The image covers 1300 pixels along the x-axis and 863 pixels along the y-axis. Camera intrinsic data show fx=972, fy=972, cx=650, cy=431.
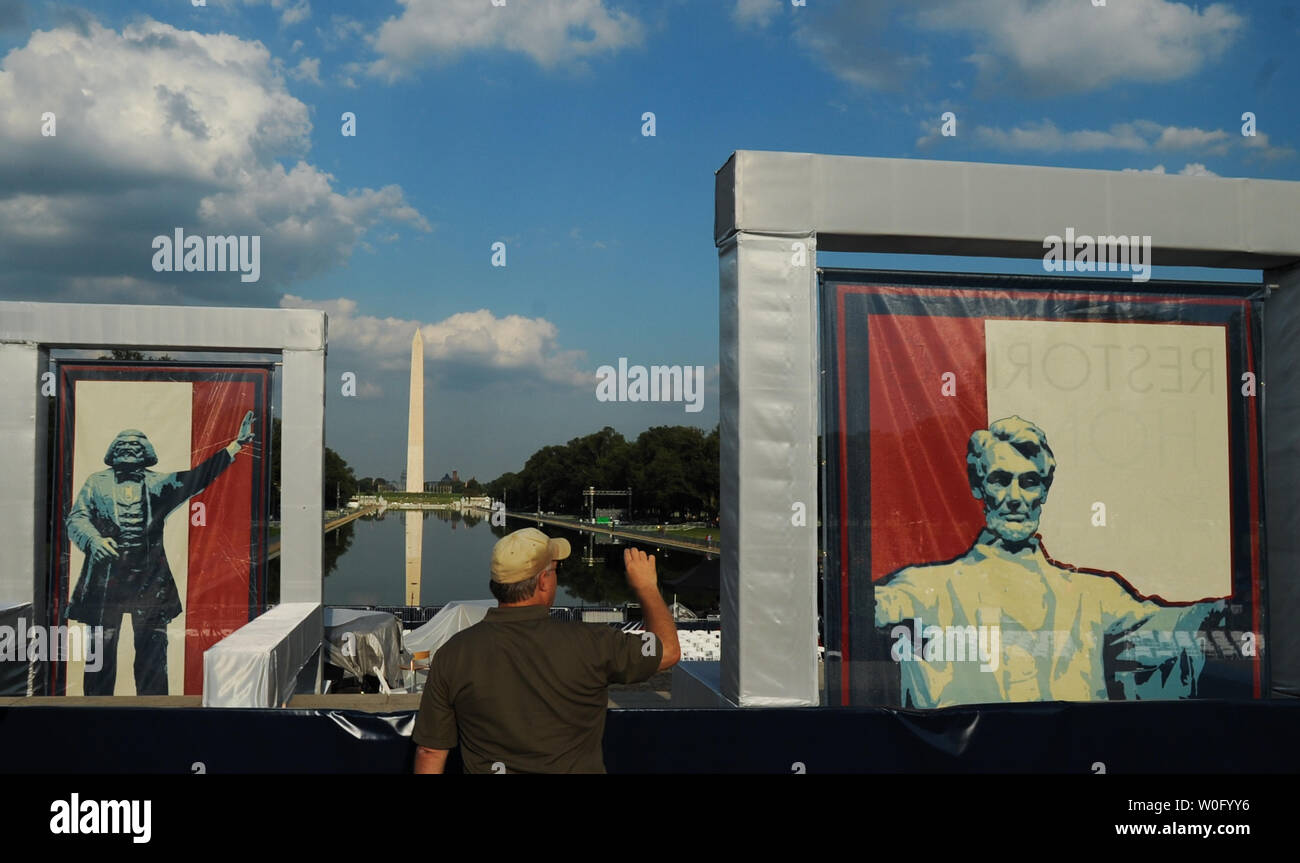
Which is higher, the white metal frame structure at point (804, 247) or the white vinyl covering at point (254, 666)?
the white metal frame structure at point (804, 247)

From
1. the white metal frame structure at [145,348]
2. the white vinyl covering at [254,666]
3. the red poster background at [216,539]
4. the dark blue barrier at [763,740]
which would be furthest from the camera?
the red poster background at [216,539]

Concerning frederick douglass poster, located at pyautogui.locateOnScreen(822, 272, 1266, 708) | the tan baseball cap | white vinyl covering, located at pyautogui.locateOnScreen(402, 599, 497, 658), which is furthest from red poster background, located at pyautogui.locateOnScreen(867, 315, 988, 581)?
white vinyl covering, located at pyautogui.locateOnScreen(402, 599, 497, 658)

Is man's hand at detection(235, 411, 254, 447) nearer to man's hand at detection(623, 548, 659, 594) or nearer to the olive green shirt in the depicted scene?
the olive green shirt

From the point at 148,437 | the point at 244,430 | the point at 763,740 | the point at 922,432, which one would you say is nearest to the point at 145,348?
the point at 148,437

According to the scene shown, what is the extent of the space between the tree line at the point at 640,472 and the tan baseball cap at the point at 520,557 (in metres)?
88.7

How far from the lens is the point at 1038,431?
8141mm

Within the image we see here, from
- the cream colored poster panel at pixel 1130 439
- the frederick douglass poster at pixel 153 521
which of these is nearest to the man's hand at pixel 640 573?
the cream colored poster panel at pixel 1130 439

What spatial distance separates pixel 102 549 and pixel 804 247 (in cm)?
1065

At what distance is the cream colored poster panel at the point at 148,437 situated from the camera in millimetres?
13102

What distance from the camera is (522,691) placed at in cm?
363

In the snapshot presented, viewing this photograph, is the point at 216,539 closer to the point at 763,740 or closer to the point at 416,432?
the point at 763,740

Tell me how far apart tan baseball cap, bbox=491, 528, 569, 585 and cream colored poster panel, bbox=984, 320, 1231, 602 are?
543 cm

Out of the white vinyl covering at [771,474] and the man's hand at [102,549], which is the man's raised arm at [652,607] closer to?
the white vinyl covering at [771,474]
